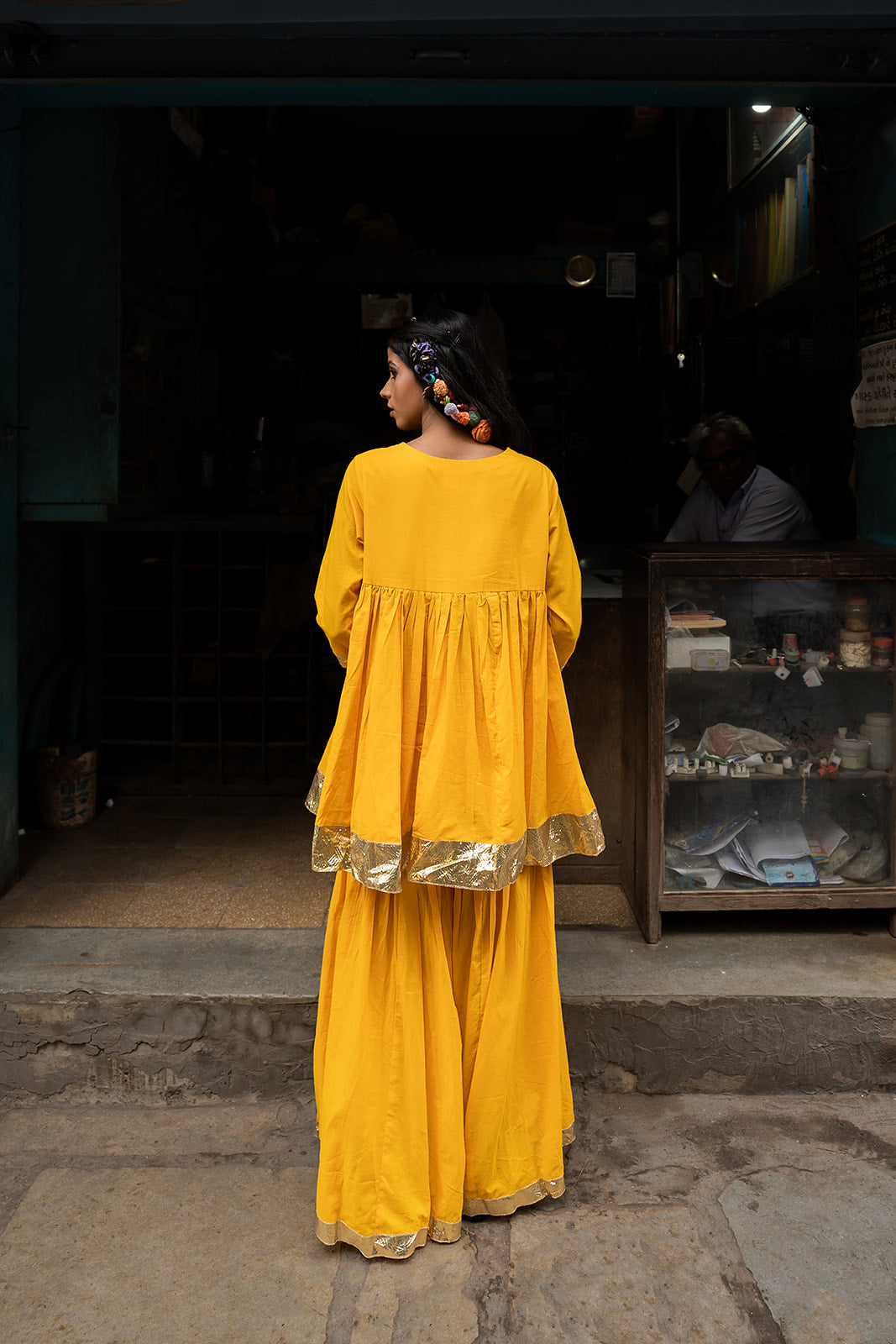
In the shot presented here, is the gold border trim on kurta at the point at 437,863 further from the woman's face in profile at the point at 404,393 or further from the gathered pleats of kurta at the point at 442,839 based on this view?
the woman's face in profile at the point at 404,393

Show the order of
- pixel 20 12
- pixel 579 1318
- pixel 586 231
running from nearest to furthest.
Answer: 1. pixel 579 1318
2. pixel 20 12
3. pixel 586 231

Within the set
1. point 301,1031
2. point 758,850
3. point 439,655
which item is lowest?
point 301,1031

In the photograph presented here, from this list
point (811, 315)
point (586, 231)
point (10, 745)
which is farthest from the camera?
point (586, 231)

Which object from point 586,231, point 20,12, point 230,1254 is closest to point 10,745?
point 230,1254

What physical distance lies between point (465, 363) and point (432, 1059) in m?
1.60

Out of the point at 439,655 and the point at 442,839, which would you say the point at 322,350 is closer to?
the point at 439,655

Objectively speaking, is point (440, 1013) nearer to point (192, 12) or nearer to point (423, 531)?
point (423, 531)

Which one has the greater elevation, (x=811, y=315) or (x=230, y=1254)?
(x=811, y=315)

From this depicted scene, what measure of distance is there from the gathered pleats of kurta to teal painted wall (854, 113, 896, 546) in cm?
168

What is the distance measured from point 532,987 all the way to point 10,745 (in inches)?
84.4

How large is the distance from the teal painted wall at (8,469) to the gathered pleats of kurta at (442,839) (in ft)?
5.39

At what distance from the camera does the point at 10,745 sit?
3682 mm

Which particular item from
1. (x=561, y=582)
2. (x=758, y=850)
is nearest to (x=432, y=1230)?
(x=561, y=582)

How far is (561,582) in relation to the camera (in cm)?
250
